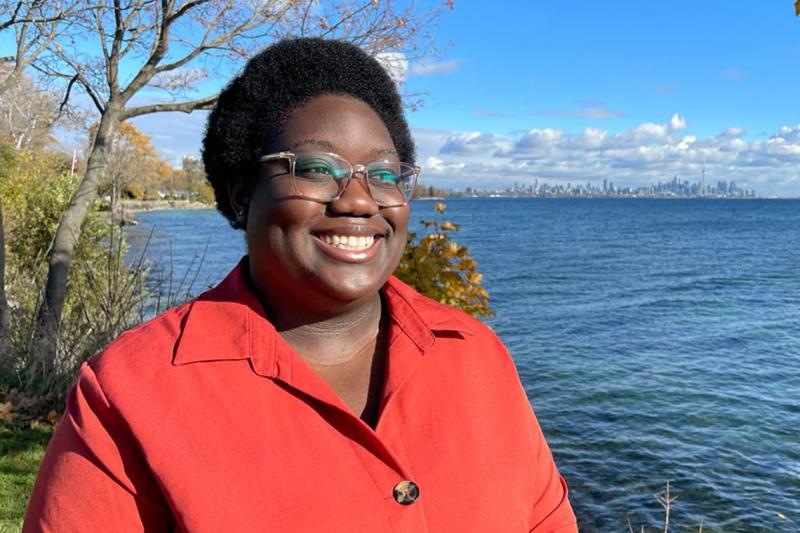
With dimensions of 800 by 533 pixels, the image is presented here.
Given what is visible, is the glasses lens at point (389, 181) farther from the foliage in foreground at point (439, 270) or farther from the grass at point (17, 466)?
the foliage in foreground at point (439, 270)

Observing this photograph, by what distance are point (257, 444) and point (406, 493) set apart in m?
0.35

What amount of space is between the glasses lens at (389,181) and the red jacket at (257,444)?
0.37m

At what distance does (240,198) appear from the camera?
196cm

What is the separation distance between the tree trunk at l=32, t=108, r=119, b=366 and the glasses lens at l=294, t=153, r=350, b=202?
6.86 metres

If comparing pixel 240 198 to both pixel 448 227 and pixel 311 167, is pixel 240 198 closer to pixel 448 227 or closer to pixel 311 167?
pixel 311 167

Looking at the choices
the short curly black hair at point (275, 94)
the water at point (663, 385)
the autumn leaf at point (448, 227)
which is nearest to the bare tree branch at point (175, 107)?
the water at point (663, 385)

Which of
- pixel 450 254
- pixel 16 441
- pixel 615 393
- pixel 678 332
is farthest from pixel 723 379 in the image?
pixel 16 441

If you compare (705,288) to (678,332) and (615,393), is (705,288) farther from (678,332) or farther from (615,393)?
(615,393)

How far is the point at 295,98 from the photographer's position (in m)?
1.84

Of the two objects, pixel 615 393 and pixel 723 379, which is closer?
pixel 615 393

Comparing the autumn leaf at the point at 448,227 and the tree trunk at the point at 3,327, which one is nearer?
the autumn leaf at the point at 448,227

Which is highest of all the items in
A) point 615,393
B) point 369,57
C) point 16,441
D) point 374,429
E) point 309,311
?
point 369,57

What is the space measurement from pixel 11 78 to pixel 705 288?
1024 inches

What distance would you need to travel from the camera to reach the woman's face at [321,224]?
1.77 meters
